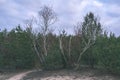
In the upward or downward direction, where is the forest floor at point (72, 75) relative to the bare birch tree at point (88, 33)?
downward

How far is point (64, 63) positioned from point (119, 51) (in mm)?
6683

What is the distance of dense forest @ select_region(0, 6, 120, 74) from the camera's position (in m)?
25.0

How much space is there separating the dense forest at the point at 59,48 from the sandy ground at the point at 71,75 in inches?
23.0

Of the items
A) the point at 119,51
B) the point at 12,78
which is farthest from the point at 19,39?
the point at 119,51

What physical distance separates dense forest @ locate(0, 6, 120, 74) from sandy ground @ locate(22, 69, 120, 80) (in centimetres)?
58

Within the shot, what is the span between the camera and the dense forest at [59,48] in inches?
986

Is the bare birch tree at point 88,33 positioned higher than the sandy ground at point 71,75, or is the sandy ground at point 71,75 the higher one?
the bare birch tree at point 88,33

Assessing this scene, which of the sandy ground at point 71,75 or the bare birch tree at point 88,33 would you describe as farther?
the bare birch tree at point 88,33

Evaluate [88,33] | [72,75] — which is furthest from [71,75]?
[88,33]

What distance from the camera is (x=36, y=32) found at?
31625 mm

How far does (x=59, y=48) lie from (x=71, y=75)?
4.34 m

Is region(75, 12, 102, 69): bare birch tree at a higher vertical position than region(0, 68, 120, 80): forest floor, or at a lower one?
higher

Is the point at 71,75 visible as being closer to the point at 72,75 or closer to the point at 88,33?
the point at 72,75

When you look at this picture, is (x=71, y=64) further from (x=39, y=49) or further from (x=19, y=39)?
(x=19, y=39)
